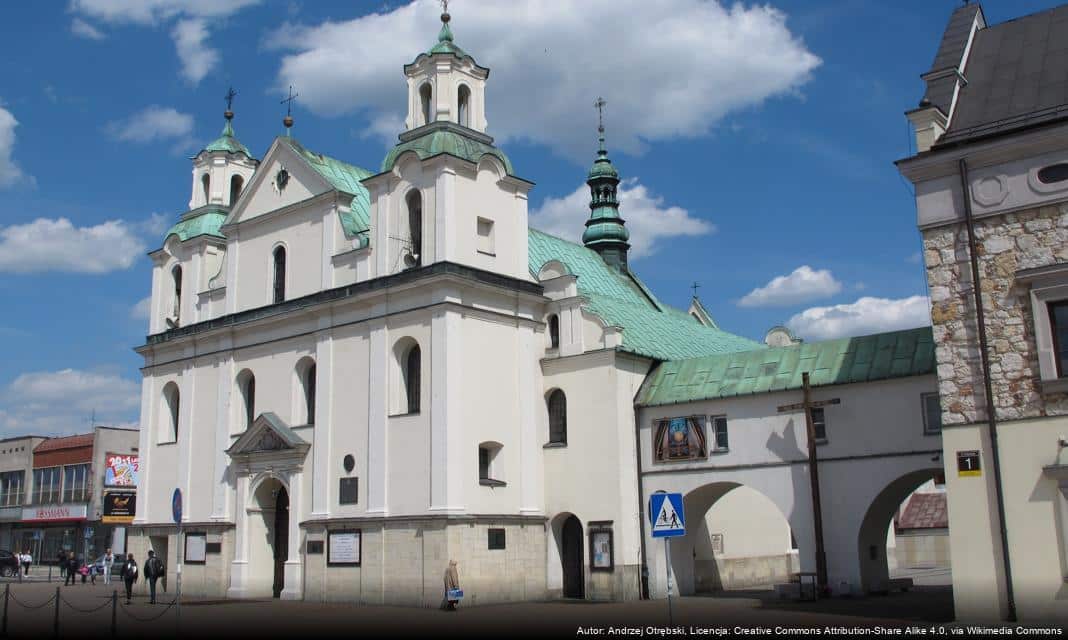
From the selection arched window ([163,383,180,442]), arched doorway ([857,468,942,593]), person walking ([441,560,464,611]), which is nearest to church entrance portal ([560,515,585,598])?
person walking ([441,560,464,611])

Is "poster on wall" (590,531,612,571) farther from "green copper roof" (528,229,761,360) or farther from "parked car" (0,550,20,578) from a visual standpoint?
"parked car" (0,550,20,578)

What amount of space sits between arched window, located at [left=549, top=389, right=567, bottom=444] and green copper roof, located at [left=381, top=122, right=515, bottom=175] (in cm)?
699

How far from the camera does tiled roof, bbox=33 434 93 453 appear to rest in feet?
204

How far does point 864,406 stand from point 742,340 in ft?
57.5

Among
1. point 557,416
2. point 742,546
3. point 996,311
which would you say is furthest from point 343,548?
point 996,311

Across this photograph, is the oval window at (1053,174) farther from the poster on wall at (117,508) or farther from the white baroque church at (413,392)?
the poster on wall at (117,508)

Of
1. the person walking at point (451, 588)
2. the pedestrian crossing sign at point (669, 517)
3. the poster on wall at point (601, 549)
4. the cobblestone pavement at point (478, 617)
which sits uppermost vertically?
the pedestrian crossing sign at point (669, 517)

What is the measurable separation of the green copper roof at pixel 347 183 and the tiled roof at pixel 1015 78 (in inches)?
697

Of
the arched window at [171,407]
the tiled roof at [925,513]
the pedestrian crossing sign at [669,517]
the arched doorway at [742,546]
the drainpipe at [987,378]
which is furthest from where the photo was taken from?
the tiled roof at [925,513]

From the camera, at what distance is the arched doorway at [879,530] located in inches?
1028

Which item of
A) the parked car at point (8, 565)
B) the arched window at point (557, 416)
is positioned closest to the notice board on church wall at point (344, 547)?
the arched window at point (557, 416)

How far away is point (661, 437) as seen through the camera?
98.8ft

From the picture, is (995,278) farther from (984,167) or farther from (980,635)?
(980,635)

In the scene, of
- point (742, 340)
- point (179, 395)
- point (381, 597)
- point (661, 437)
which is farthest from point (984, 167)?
point (179, 395)
